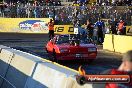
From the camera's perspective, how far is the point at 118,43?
82.2 ft

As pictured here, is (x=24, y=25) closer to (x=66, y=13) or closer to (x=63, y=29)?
(x=66, y=13)

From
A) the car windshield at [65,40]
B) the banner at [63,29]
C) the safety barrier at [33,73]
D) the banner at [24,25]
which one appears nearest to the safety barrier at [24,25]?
the banner at [24,25]

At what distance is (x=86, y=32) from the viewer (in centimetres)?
3159

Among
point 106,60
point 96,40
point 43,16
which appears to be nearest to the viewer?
point 106,60

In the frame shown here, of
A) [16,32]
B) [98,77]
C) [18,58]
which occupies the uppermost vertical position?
[98,77]

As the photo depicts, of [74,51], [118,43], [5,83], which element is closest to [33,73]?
[5,83]

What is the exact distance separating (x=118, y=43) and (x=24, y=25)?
681 inches

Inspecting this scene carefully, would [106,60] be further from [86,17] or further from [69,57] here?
[86,17]

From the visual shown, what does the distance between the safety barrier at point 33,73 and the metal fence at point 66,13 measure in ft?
98.2

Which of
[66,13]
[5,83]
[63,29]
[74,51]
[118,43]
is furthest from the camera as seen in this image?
[66,13]

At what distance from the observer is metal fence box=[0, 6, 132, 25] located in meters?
41.4

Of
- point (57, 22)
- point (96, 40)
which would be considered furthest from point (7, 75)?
point (57, 22)

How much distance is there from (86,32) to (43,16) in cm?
1173

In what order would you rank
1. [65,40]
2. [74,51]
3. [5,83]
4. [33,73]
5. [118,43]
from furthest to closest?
1. [118,43]
2. [65,40]
3. [74,51]
4. [5,83]
5. [33,73]
